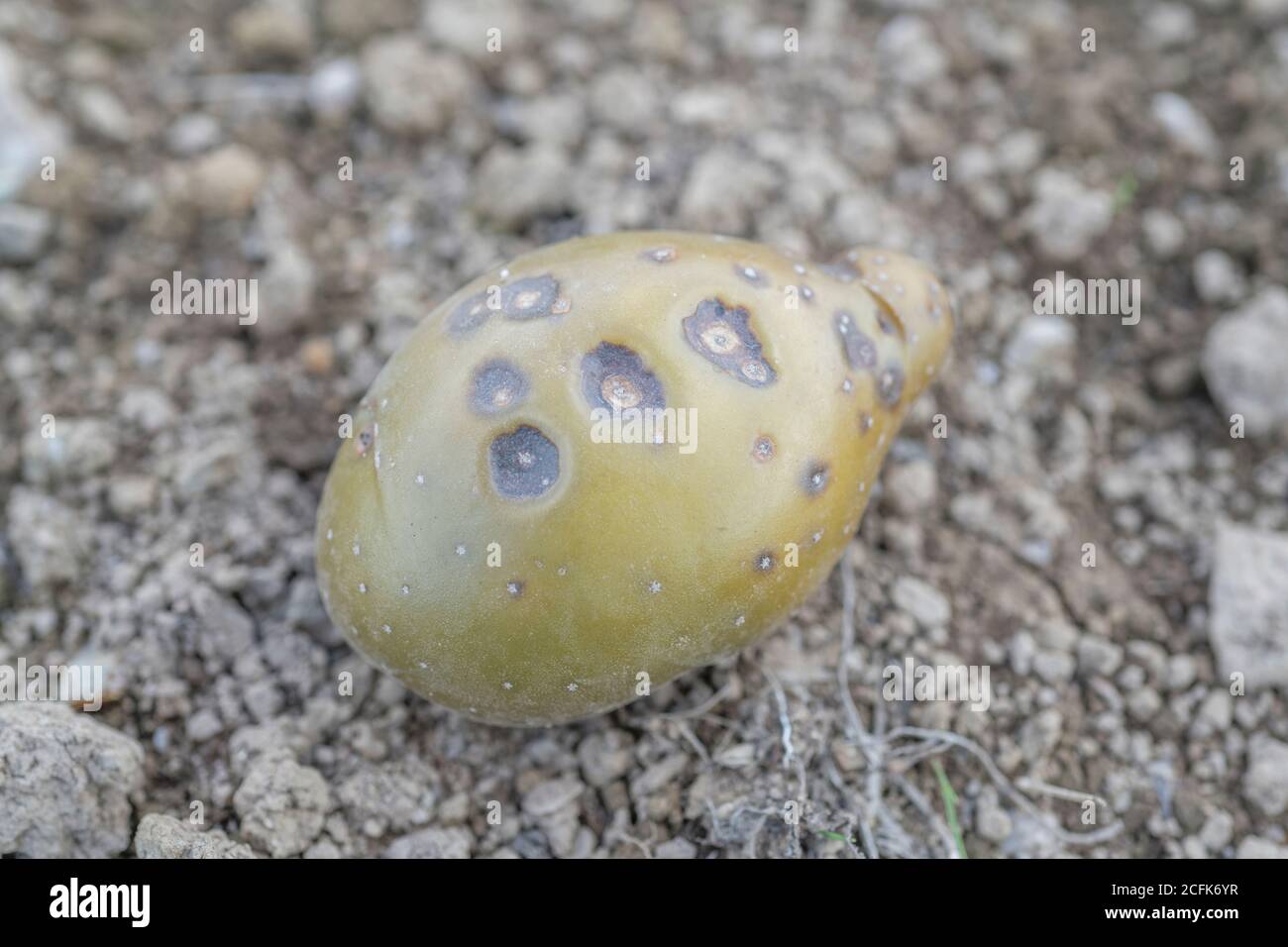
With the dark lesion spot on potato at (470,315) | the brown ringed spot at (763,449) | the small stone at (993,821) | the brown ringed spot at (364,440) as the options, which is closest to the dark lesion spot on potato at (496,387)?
the dark lesion spot on potato at (470,315)

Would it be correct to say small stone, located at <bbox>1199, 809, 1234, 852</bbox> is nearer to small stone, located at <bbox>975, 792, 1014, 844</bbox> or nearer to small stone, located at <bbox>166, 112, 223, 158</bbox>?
small stone, located at <bbox>975, 792, 1014, 844</bbox>

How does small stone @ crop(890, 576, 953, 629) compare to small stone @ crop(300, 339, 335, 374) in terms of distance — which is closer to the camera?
small stone @ crop(890, 576, 953, 629)

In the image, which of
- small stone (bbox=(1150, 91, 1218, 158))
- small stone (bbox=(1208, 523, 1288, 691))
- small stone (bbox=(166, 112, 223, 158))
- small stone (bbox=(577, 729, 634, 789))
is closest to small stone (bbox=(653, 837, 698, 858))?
small stone (bbox=(577, 729, 634, 789))

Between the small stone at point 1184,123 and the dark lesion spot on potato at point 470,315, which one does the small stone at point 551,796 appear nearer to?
the dark lesion spot on potato at point 470,315

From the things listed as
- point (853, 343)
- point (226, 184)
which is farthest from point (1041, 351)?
point (226, 184)

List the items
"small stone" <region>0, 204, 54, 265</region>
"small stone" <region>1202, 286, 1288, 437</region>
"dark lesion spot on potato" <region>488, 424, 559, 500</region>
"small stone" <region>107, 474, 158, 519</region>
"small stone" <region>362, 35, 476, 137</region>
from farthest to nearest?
"small stone" <region>362, 35, 476, 137</region>
"small stone" <region>0, 204, 54, 265</region>
"small stone" <region>1202, 286, 1288, 437</region>
"small stone" <region>107, 474, 158, 519</region>
"dark lesion spot on potato" <region>488, 424, 559, 500</region>

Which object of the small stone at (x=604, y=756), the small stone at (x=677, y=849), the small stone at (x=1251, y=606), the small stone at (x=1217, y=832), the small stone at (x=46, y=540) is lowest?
the small stone at (x=1217, y=832)

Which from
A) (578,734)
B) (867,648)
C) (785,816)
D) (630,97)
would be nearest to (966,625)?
(867,648)
